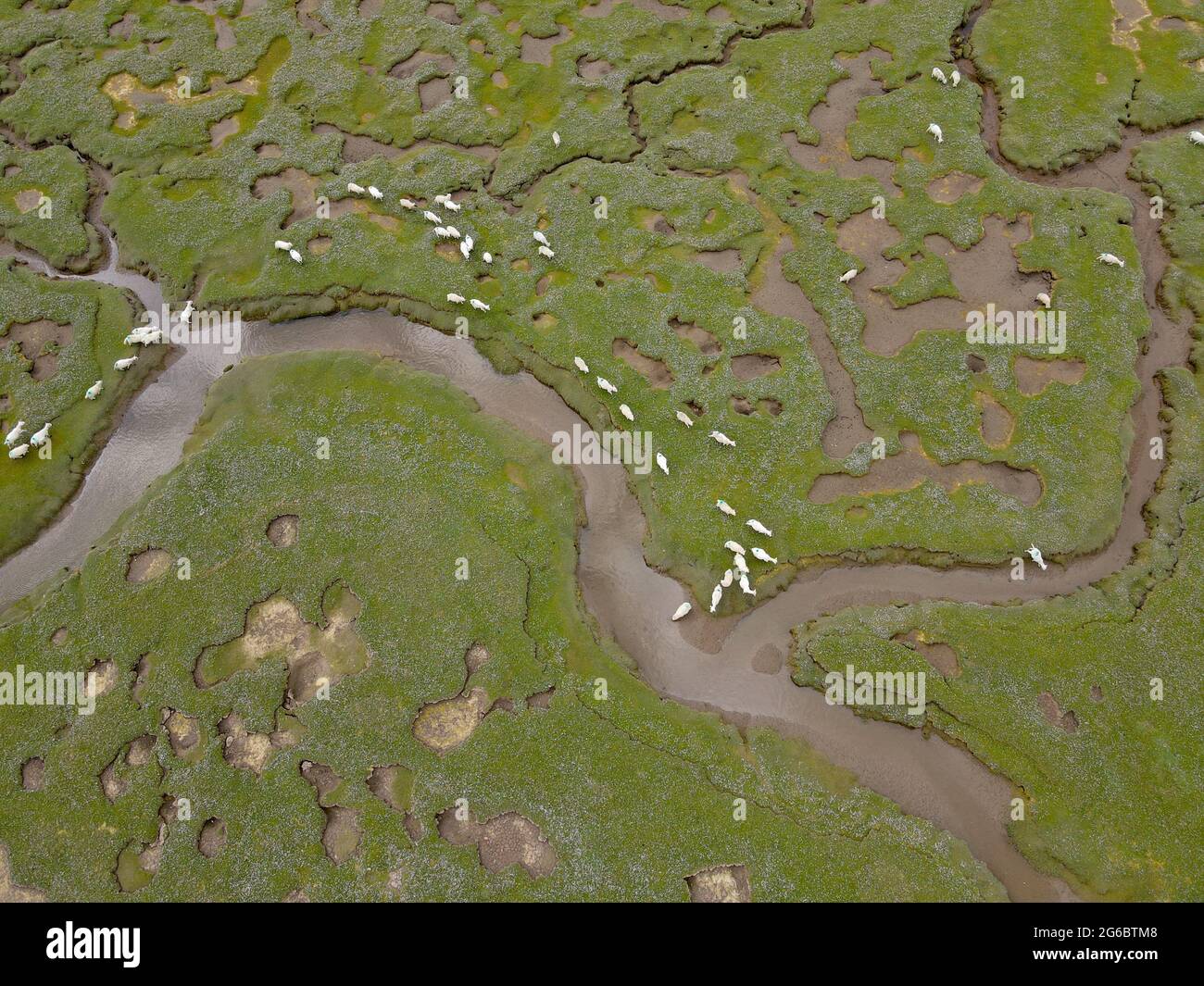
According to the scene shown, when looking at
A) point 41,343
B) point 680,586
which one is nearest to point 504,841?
point 680,586

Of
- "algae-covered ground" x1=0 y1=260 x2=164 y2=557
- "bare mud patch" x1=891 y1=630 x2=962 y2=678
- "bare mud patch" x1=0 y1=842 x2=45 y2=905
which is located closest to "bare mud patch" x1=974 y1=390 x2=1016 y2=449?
"bare mud patch" x1=891 y1=630 x2=962 y2=678

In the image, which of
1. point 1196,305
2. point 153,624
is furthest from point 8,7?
point 1196,305

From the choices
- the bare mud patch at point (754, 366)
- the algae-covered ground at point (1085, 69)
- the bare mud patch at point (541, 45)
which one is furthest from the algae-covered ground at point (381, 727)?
the algae-covered ground at point (1085, 69)

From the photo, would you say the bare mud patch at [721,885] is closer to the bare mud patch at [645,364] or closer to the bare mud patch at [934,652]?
the bare mud patch at [934,652]

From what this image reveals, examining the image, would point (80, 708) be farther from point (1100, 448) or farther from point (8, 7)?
point (8, 7)

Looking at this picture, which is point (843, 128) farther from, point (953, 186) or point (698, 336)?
point (698, 336)
